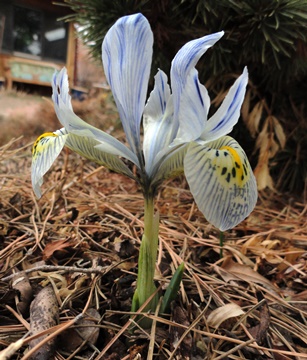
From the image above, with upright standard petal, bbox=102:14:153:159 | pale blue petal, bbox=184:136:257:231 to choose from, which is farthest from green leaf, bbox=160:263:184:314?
upright standard petal, bbox=102:14:153:159

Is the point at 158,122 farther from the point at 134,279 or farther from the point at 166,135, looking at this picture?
the point at 134,279

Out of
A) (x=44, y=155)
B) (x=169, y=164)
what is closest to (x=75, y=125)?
(x=44, y=155)

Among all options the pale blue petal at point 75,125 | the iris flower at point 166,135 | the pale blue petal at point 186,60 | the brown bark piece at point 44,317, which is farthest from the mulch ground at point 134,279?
the pale blue petal at point 186,60

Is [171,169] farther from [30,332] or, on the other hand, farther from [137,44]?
[30,332]

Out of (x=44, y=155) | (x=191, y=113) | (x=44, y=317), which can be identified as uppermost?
(x=191, y=113)

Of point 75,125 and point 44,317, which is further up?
point 75,125

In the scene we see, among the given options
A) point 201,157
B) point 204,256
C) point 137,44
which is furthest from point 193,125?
point 204,256

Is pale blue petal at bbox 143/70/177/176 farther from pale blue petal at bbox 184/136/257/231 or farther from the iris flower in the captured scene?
pale blue petal at bbox 184/136/257/231
